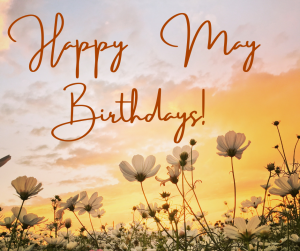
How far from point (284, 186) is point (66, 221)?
1.34m

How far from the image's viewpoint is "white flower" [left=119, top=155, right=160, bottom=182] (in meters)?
1.11

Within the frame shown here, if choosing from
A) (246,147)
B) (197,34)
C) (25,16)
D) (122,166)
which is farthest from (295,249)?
(25,16)

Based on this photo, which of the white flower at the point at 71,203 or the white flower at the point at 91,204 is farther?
the white flower at the point at 91,204

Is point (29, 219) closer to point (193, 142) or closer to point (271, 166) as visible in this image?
point (193, 142)

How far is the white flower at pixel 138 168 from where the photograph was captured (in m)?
1.11

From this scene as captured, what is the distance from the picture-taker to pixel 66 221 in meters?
1.73

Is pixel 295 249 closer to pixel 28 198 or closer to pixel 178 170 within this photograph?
pixel 178 170

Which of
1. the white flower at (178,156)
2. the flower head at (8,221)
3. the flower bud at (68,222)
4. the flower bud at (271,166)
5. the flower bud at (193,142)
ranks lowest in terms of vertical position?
the flower bud at (68,222)

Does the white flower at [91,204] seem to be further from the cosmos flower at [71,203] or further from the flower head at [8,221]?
the flower head at [8,221]


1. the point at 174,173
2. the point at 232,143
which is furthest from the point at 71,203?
the point at 232,143

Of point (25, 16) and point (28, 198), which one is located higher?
point (25, 16)

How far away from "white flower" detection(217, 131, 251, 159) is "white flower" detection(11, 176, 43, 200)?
2.59 feet

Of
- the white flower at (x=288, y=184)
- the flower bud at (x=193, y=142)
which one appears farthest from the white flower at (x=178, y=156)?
the white flower at (x=288, y=184)

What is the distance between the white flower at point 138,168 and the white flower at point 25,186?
346 mm
